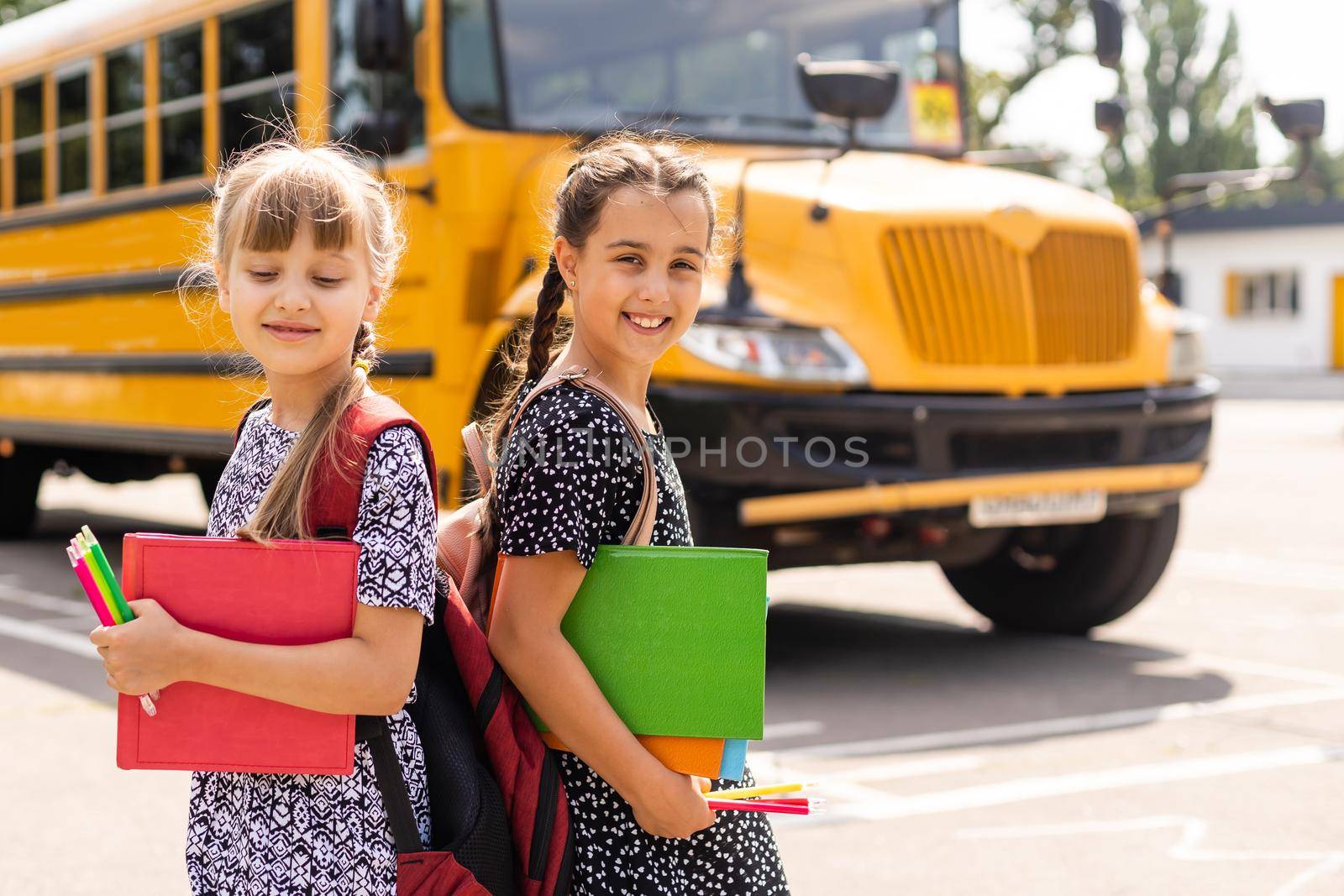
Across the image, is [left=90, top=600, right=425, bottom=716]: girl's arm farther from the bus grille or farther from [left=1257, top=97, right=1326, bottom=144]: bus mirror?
[left=1257, top=97, right=1326, bottom=144]: bus mirror

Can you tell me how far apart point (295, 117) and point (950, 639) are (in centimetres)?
323

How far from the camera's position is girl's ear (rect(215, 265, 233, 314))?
184cm

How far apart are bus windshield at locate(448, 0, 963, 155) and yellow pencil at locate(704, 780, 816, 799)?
4.26 meters

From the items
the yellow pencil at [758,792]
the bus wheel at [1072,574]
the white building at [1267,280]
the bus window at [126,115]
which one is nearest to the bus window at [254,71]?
the bus window at [126,115]

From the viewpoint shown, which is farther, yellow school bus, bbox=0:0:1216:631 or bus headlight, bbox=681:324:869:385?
yellow school bus, bbox=0:0:1216:631

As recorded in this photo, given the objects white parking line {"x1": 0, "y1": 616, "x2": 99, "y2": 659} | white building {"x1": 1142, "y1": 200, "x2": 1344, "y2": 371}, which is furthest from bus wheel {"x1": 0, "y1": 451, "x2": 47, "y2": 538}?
white building {"x1": 1142, "y1": 200, "x2": 1344, "y2": 371}

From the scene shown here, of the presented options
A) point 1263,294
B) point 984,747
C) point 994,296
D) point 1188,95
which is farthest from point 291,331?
point 1188,95

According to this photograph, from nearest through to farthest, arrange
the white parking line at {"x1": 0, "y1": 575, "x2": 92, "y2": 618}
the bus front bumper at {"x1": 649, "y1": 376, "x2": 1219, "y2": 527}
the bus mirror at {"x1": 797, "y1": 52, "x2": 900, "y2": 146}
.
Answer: the bus front bumper at {"x1": 649, "y1": 376, "x2": 1219, "y2": 527} → the bus mirror at {"x1": 797, "y1": 52, "x2": 900, "y2": 146} → the white parking line at {"x1": 0, "y1": 575, "x2": 92, "y2": 618}

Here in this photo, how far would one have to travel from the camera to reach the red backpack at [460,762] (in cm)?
169

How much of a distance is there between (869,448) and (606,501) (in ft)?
11.1

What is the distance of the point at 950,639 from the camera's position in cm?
654

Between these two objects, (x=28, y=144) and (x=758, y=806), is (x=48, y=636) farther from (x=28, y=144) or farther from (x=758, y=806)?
(x=758, y=806)

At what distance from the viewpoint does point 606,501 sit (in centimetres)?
179

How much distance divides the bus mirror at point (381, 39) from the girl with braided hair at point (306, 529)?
362cm
